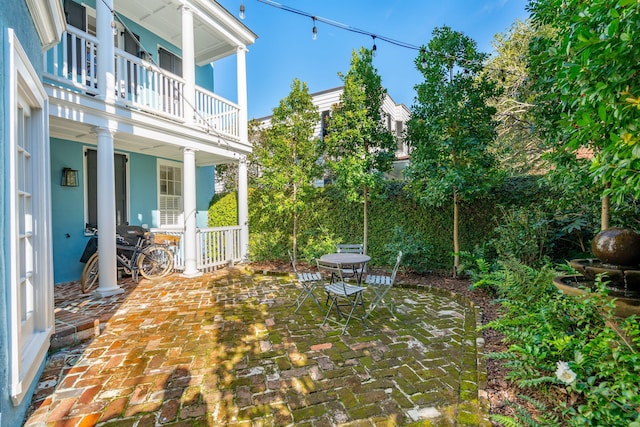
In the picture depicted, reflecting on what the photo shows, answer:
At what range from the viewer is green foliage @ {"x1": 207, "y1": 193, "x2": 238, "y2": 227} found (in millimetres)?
9859

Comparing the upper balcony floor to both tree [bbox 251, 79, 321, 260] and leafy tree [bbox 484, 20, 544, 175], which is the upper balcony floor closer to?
tree [bbox 251, 79, 321, 260]

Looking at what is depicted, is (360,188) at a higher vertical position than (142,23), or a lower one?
lower

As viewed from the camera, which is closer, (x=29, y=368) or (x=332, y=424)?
(x=332, y=424)

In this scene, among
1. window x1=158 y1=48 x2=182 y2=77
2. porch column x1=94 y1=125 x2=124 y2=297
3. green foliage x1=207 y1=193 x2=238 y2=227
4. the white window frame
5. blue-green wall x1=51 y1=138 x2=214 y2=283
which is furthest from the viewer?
green foliage x1=207 y1=193 x2=238 y2=227

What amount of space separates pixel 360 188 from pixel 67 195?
21.4ft

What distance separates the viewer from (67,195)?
6051mm

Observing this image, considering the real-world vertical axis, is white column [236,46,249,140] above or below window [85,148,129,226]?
above

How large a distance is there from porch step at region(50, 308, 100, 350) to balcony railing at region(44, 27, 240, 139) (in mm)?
3698

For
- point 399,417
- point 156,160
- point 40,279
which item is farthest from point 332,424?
point 156,160

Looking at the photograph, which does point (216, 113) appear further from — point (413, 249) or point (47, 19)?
point (413, 249)

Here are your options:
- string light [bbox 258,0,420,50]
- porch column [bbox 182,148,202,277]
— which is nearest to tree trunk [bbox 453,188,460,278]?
string light [bbox 258,0,420,50]

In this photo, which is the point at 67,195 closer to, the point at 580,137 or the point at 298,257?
the point at 298,257

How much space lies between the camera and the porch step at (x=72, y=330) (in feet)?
10.6

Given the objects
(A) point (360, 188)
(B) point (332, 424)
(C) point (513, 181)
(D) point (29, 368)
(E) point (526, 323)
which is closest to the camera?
(B) point (332, 424)
